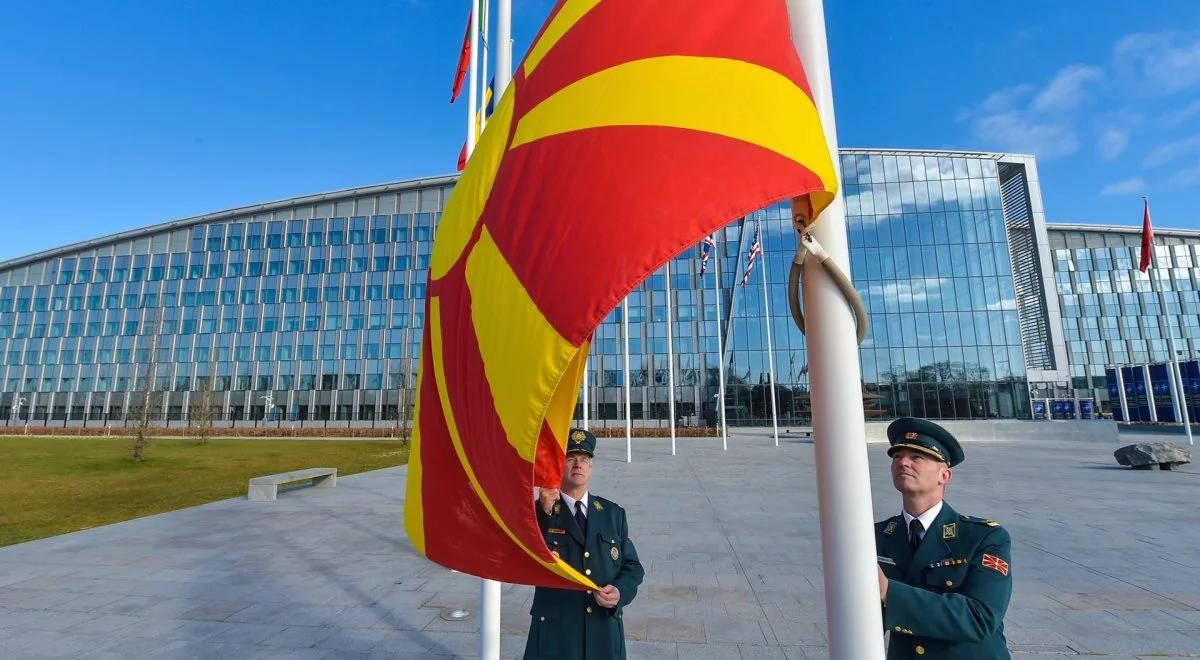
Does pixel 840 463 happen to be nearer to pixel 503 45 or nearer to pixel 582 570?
pixel 582 570

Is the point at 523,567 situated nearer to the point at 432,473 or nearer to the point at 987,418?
the point at 432,473

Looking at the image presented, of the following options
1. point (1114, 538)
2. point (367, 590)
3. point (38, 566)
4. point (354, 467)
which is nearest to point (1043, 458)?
point (1114, 538)

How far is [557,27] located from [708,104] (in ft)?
3.44

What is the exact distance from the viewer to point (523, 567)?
2.05 metres

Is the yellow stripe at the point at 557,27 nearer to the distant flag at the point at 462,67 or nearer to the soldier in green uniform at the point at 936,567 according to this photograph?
the soldier in green uniform at the point at 936,567

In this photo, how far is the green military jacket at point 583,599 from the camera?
108 inches

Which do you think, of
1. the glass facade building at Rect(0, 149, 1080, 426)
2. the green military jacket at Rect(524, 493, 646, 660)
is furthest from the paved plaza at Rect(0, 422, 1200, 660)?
the glass facade building at Rect(0, 149, 1080, 426)

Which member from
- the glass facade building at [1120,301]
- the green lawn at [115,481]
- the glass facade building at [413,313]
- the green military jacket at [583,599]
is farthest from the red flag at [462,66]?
the glass facade building at [1120,301]

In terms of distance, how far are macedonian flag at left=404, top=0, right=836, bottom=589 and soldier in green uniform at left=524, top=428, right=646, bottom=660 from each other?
24.5 inches

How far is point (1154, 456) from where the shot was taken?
15.9 m

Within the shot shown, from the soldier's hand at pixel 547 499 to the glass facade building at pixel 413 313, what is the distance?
36139mm

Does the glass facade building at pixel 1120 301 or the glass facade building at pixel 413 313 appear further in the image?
the glass facade building at pixel 1120 301

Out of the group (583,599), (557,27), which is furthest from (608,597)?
(557,27)

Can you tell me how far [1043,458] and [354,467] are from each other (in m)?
26.5
